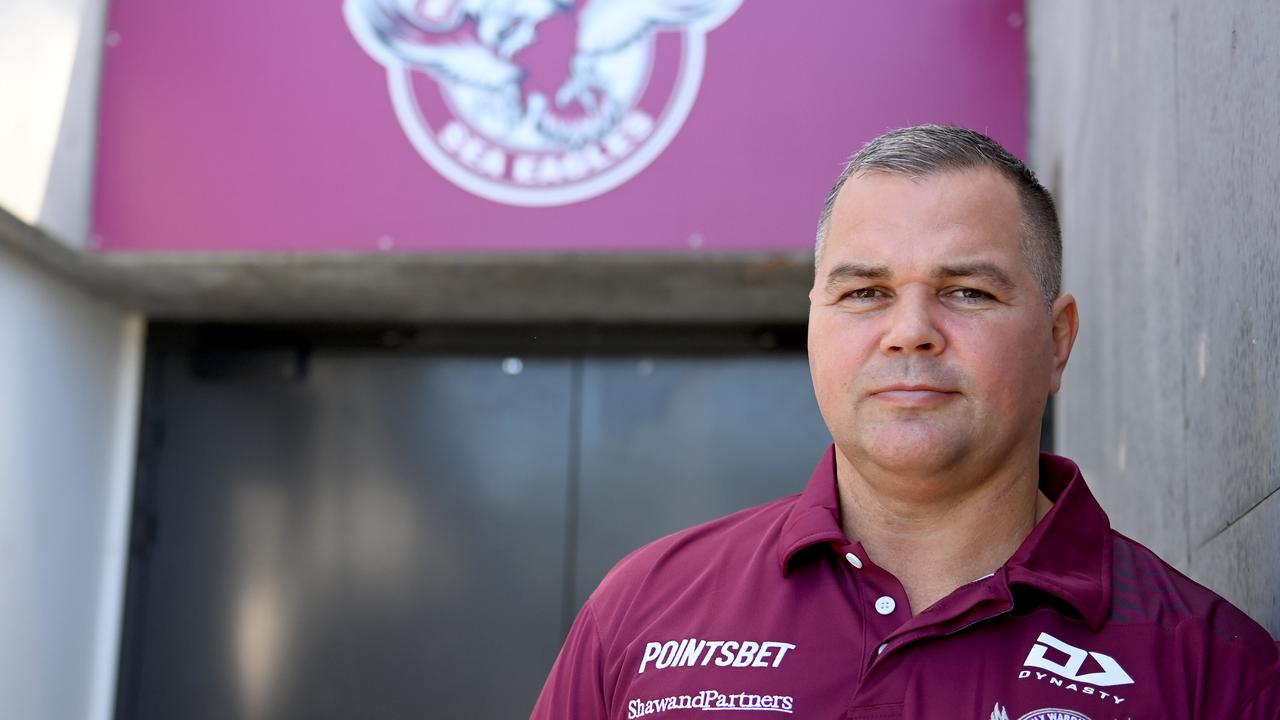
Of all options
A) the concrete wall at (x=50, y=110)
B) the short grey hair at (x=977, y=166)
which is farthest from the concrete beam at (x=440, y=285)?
the short grey hair at (x=977, y=166)

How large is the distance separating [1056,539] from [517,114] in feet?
8.36

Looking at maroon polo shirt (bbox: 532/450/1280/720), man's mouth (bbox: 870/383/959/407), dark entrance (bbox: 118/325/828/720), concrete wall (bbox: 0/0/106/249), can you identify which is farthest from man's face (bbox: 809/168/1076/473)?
dark entrance (bbox: 118/325/828/720)

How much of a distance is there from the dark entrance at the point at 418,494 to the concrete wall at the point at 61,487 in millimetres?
88

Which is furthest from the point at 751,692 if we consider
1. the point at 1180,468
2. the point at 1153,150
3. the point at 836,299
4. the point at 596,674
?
the point at 1153,150

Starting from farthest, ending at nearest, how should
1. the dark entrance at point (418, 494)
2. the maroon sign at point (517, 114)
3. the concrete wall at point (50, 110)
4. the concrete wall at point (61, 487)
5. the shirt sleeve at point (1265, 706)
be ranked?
the dark entrance at point (418, 494) < the concrete wall at point (61, 487) < the maroon sign at point (517, 114) < the concrete wall at point (50, 110) < the shirt sleeve at point (1265, 706)

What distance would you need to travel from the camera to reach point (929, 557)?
1.31 meters

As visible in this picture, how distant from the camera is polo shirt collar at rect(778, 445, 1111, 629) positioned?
117cm

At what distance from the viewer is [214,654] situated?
418cm

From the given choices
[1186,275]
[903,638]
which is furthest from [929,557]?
[1186,275]

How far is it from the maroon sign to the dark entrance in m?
0.80

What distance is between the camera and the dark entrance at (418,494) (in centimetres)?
414

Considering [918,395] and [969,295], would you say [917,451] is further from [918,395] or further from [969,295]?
[969,295]

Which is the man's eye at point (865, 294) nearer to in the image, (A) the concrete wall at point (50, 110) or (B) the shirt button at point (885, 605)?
(B) the shirt button at point (885, 605)

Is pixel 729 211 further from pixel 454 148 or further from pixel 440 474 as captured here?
pixel 440 474
